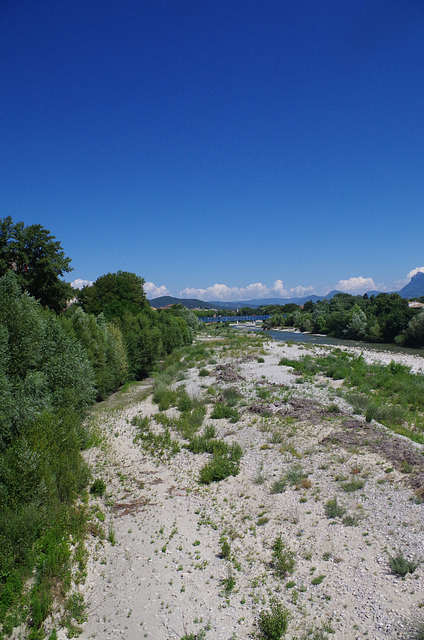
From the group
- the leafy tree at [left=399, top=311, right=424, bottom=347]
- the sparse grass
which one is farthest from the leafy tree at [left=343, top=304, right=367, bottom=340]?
the sparse grass

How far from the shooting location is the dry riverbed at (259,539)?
7273 millimetres

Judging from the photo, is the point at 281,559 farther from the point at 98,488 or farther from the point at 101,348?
the point at 101,348

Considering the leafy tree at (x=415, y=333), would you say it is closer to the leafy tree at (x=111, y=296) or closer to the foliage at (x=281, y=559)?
the leafy tree at (x=111, y=296)

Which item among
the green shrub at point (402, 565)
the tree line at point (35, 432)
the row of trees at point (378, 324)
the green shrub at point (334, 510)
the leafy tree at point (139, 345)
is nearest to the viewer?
the green shrub at point (402, 565)

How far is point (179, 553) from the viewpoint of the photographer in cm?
970

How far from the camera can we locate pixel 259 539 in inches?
389

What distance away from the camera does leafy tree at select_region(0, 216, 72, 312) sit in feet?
88.8

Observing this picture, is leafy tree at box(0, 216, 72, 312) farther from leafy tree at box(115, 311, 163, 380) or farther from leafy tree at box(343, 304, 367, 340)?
leafy tree at box(343, 304, 367, 340)

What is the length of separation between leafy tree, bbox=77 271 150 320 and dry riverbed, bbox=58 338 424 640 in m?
33.8

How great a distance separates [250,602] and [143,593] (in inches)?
98.9

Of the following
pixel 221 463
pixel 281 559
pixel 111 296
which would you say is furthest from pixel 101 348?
pixel 111 296

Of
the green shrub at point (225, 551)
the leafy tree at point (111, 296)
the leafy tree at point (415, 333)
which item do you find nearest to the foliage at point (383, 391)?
the green shrub at point (225, 551)

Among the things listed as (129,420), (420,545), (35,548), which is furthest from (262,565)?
(129,420)

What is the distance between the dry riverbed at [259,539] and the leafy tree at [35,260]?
16.8 m
